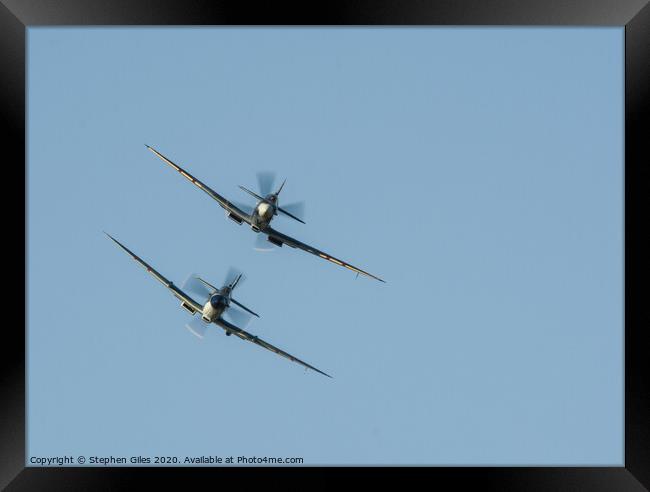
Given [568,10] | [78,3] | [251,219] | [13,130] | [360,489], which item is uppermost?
[251,219]

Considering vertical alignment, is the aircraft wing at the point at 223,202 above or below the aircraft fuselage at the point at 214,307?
above

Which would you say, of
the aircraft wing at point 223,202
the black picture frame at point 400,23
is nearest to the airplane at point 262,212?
the aircraft wing at point 223,202

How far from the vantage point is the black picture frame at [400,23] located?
19.7 meters

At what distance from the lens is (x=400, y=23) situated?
2038 centimetres

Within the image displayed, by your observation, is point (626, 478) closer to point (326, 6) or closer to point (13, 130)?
point (326, 6)

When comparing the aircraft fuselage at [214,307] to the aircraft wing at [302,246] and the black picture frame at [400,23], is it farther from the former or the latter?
the black picture frame at [400,23]

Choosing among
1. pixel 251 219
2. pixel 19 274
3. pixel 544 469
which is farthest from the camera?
pixel 251 219

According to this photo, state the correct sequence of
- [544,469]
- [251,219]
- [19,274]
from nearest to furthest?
[544,469]
[19,274]
[251,219]

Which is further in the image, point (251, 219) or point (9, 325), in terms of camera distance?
point (251, 219)

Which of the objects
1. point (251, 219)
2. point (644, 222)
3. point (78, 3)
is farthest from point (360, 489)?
point (251, 219)

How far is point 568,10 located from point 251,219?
2072 centimetres

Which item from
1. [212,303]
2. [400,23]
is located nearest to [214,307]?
[212,303]

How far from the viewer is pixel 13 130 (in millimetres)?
20453

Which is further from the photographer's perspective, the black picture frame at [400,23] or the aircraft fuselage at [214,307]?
the aircraft fuselage at [214,307]
